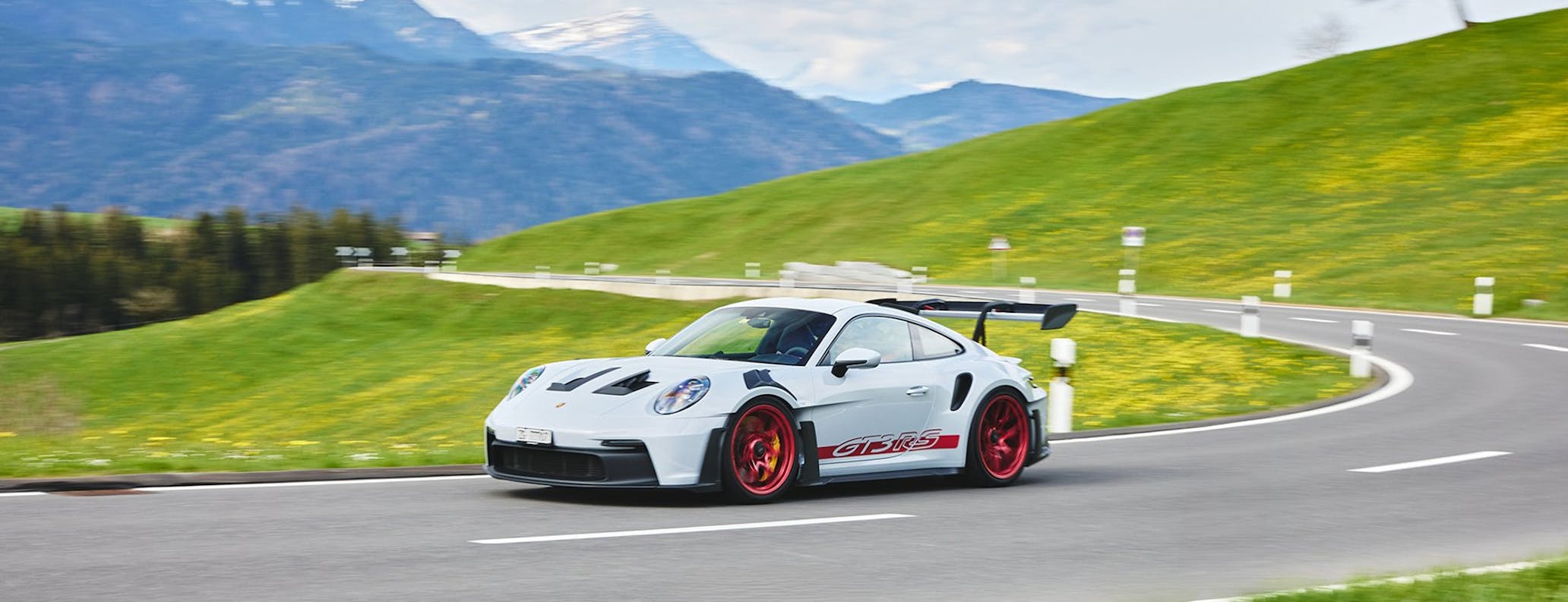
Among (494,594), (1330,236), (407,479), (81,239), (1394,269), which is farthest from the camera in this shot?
(81,239)

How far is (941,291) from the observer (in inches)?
1769

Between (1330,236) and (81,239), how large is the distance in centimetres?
13452

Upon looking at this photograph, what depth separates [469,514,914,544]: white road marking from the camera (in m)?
7.66

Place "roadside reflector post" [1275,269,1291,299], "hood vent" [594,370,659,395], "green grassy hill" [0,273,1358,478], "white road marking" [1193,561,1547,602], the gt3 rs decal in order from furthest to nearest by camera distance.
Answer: "roadside reflector post" [1275,269,1291,299], "green grassy hill" [0,273,1358,478], the gt3 rs decal, "hood vent" [594,370,659,395], "white road marking" [1193,561,1547,602]

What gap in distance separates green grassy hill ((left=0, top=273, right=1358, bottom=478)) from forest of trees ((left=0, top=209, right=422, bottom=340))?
8447cm

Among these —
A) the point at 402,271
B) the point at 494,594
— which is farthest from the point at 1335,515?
the point at 402,271

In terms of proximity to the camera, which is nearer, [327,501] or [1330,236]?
[327,501]

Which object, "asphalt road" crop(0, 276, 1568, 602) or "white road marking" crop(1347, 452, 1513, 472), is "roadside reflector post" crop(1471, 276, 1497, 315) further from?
"white road marking" crop(1347, 452, 1513, 472)

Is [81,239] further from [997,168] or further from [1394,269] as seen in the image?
[1394,269]

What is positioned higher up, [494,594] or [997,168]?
[997,168]

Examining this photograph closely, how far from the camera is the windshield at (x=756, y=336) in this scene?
9898mm

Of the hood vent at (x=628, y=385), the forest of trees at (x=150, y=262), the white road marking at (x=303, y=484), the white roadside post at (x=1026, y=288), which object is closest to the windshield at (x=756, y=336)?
the hood vent at (x=628, y=385)

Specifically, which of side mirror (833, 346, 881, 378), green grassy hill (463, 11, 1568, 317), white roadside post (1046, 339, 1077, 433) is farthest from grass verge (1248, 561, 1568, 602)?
green grassy hill (463, 11, 1568, 317)

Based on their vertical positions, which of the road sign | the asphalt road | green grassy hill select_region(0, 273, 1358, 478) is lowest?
green grassy hill select_region(0, 273, 1358, 478)
